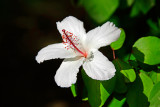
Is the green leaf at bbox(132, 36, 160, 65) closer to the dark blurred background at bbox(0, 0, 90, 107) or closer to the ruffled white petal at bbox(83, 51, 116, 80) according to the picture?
the ruffled white petal at bbox(83, 51, 116, 80)

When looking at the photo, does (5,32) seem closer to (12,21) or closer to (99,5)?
(12,21)

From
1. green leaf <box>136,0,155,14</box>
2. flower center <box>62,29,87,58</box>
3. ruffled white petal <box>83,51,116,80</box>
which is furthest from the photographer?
green leaf <box>136,0,155,14</box>

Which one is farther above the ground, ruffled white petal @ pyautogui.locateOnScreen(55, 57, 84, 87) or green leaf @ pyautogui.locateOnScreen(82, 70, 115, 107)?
ruffled white petal @ pyautogui.locateOnScreen(55, 57, 84, 87)

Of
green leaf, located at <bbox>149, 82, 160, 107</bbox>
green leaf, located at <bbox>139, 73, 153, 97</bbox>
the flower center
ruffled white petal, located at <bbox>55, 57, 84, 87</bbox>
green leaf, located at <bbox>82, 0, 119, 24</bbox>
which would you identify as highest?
green leaf, located at <bbox>82, 0, 119, 24</bbox>

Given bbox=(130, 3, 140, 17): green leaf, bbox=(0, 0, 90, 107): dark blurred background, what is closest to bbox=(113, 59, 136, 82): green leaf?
bbox=(130, 3, 140, 17): green leaf

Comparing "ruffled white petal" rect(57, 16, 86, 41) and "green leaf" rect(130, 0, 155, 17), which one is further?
"green leaf" rect(130, 0, 155, 17)

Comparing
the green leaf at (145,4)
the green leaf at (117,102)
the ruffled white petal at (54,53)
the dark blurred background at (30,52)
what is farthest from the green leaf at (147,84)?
the dark blurred background at (30,52)

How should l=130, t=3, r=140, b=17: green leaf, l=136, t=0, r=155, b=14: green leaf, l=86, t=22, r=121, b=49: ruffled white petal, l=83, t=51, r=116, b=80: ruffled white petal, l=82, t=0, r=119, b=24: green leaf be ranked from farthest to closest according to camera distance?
l=130, t=3, r=140, b=17: green leaf → l=136, t=0, r=155, b=14: green leaf → l=82, t=0, r=119, b=24: green leaf → l=86, t=22, r=121, b=49: ruffled white petal → l=83, t=51, r=116, b=80: ruffled white petal
